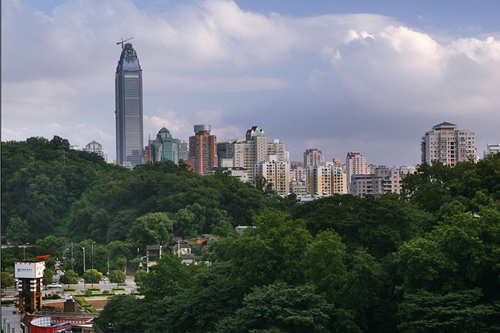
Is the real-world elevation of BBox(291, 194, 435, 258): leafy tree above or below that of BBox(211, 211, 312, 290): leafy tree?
above

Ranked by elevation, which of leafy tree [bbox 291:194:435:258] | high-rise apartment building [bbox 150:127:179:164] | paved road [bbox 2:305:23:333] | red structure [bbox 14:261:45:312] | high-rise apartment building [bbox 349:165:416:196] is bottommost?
paved road [bbox 2:305:23:333]

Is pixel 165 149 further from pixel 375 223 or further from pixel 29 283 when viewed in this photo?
pixel 375 223

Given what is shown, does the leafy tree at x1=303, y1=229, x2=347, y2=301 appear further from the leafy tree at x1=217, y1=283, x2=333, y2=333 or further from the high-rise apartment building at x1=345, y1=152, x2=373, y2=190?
the high-rise apartment building at x1=345, y1=152, x2=373, y2=190

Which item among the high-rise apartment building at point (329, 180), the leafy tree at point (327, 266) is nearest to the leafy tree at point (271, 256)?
the leafy tree at point (327, 266)

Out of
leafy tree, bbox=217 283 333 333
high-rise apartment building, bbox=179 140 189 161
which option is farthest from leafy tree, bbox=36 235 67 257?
high-rise apartment building, bbox=179 140 189 161

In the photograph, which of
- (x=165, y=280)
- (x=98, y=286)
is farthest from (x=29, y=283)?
(x=165, y=280)

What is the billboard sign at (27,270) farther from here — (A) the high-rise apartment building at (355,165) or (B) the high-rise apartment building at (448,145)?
(A) the high-rise apartment building at (355,165)

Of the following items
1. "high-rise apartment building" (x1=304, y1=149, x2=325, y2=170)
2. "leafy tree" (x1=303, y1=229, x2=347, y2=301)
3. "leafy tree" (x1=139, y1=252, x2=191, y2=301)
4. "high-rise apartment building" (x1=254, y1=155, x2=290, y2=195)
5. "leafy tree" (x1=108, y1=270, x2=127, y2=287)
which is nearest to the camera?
"leafy tree" (x1=303, y1=229, x2=347, y2=301)

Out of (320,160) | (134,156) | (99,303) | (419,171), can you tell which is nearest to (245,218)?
(419,171)
